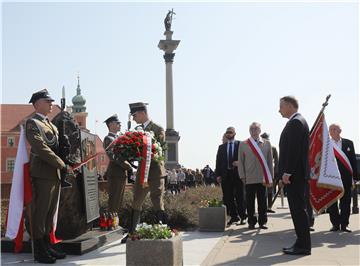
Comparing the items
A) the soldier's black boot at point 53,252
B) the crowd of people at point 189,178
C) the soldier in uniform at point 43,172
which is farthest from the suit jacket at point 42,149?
the crowd of people at point 189,178

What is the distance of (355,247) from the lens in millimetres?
7977

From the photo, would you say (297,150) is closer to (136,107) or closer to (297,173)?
(297,173)

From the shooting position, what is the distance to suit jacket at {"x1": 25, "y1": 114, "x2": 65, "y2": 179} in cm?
681

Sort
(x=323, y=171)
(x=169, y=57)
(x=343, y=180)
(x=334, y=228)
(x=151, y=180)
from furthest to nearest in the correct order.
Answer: (x=169, y=57) → (x=343, y=180) → (x=334, y=228) → (x=323, y=171) → (x=151, y=180)

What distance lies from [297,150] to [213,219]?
3112 mm

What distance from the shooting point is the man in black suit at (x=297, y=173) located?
7301mm

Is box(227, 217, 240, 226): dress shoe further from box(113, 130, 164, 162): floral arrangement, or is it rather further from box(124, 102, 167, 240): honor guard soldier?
box(113, 130, 164, 162): floral arrangement

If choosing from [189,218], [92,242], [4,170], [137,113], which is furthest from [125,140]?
[4,170]

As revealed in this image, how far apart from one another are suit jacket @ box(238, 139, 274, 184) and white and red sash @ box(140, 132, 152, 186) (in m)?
3.31

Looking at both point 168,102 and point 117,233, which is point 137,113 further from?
point 168,102

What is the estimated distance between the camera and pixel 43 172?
22.9ft

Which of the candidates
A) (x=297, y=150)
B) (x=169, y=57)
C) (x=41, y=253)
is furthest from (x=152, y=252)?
(x=169, y=57)

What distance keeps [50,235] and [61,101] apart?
200cm

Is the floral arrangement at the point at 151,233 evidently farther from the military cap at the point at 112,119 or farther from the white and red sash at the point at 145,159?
the military cap at the point at 112,119
